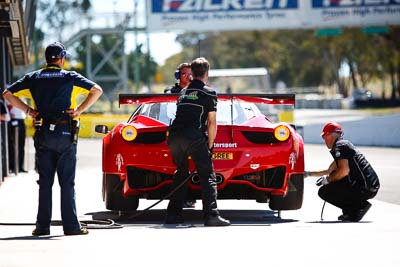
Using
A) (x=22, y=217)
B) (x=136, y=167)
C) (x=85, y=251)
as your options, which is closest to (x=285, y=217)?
(x=136, y=167)

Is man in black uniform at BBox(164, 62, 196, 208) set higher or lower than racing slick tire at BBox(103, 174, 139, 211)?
higher

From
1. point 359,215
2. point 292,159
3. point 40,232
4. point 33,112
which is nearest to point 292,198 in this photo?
point 292,159

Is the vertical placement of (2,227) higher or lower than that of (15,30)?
lower

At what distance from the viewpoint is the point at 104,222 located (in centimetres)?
1100

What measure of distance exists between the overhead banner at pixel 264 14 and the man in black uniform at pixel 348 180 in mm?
40795

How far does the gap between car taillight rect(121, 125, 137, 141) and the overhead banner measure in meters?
41.0

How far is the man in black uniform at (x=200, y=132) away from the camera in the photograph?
10.9 meters

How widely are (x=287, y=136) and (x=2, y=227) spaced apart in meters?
2.85

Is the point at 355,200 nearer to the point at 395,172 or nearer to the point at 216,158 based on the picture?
the point at 216,158

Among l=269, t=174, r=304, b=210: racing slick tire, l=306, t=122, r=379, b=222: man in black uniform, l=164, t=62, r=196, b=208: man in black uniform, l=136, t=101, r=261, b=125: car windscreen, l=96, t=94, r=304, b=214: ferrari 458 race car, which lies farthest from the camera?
l=164, t=62, r=196, b=208: man in black uniform

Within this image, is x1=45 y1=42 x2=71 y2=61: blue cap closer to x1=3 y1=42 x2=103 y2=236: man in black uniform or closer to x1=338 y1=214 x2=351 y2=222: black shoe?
x1=3 y1=42 x2=103 y2=236: man in black uniform

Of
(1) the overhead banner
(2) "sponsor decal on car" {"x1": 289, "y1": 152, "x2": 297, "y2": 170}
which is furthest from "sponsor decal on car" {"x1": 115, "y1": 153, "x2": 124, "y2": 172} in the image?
(1) the overhead banner

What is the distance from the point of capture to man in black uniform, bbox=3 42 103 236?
394 inches

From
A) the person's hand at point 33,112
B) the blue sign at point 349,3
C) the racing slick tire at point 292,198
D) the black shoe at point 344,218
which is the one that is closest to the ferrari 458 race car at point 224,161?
the racing slick tire at point 292,198
